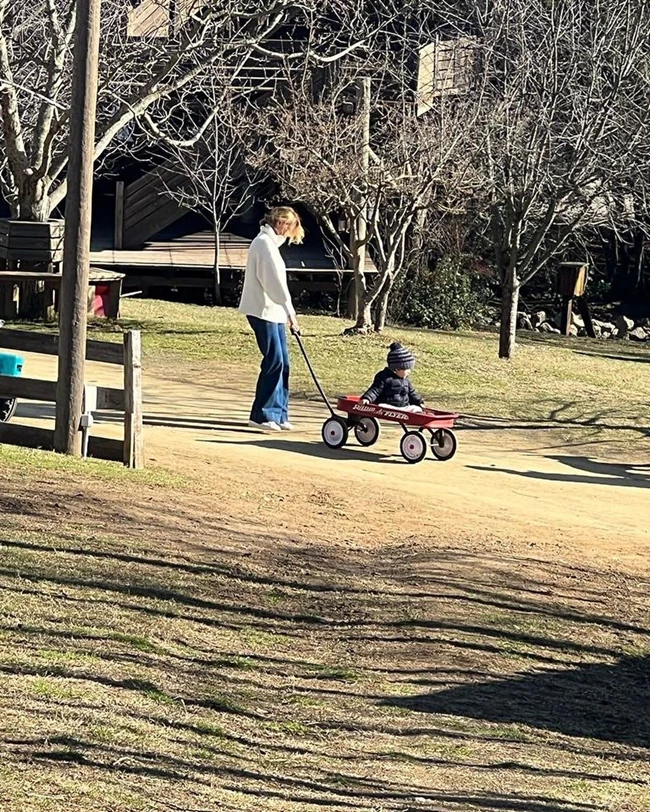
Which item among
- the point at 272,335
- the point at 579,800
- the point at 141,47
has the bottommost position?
the point at 579,800

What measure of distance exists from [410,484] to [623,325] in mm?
21197

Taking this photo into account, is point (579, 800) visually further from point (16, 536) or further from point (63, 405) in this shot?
point (63, 405)

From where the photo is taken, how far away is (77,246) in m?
10.4

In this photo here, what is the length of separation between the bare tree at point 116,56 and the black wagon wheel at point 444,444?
6.96 meters

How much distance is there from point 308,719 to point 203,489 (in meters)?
4.78

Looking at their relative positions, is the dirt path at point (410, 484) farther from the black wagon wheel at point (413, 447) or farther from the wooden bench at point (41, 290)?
the wooden bench at point (41, 290)

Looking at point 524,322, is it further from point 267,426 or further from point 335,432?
point 335,432

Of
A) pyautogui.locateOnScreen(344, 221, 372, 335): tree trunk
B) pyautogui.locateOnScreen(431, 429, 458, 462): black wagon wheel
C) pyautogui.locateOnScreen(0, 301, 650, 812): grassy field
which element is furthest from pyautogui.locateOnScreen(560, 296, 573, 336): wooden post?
pyautogui.locateOnScreen(0, 301, 650, 812): grassy field

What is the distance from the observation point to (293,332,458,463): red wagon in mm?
12438

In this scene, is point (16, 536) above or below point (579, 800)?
above

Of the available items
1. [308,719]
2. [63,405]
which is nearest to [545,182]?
[63,405]

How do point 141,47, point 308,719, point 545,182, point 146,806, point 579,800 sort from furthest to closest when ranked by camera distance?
point 545,182 → point 141,47 → point 308,719 → point 579,800 → point 146,806

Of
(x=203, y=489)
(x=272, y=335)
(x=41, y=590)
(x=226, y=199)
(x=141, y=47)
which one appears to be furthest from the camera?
(x=226, y=199)

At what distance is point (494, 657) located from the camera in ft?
22.4
